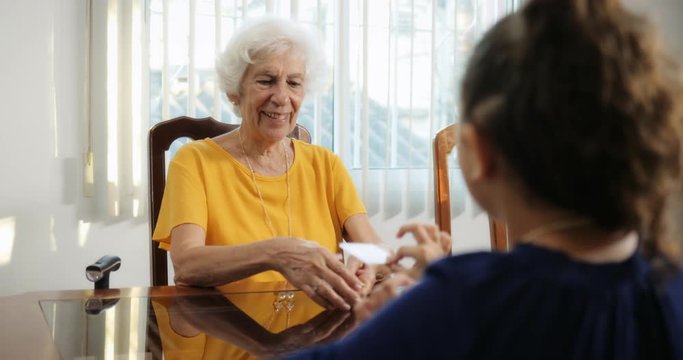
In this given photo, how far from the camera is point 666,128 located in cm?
56

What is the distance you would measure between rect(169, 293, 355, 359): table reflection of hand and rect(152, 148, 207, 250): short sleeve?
0.40m

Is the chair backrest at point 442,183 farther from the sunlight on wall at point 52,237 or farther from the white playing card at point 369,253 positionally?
the sunlight on wall at point 52,237

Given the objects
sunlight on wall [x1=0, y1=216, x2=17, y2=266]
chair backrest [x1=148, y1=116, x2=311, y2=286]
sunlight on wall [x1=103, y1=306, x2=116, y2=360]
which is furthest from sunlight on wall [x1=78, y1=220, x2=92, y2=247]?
sunlight on wall [x1=103, y1=306, x2=116, y2=360]

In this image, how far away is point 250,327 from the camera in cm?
122

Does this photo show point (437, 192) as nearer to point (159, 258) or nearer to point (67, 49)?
point (159, 258)

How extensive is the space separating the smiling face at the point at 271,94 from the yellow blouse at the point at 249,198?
106 mm

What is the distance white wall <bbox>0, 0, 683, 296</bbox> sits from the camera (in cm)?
252

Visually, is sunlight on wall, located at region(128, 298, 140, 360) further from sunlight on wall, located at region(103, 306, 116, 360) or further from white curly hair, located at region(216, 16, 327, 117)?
white curly hair, located at region(216, 16, 327, 117)

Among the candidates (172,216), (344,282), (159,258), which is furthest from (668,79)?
(159,258)

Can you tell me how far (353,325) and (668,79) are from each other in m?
0.75

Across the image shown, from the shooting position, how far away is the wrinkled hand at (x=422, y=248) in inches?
37.2

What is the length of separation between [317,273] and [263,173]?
0.63 m

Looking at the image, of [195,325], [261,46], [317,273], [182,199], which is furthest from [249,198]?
[195,325]

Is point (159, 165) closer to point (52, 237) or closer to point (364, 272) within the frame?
point (364, 272)
